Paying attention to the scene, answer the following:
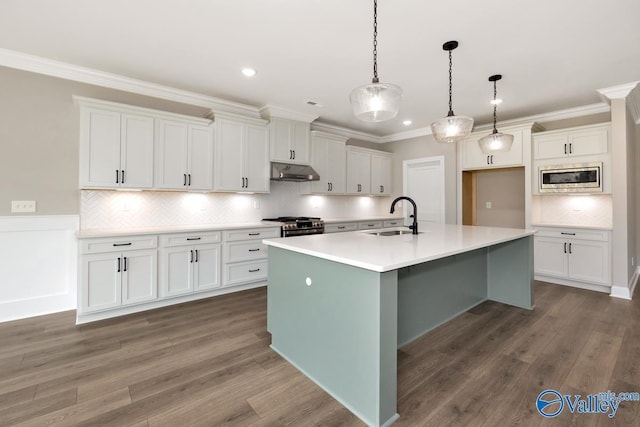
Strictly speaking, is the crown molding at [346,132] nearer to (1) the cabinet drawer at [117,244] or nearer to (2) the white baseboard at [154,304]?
(2) the white baseboard at [154,304]

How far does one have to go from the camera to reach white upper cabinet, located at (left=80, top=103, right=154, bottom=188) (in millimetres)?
3160

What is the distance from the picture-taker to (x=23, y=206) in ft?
10.1

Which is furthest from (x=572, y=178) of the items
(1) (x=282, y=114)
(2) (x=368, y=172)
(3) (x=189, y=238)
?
(3) (x=189, y=238)

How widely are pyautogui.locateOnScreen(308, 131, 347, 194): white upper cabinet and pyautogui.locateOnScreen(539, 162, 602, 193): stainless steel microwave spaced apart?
315cm

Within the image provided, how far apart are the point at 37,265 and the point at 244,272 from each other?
2.17m

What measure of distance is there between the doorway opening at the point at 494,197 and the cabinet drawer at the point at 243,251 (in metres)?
3.77

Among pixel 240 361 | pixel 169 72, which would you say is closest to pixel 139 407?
pixel 240 361

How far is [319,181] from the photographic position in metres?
5.24

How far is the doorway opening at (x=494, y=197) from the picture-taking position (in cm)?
525

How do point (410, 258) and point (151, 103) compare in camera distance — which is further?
point (151, 103)

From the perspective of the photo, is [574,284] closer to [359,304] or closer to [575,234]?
[575,234]

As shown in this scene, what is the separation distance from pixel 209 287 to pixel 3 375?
1.86 metres

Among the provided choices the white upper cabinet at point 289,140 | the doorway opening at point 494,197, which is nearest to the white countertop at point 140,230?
the white upper cabinet at point 289,140

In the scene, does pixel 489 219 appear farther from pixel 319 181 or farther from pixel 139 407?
pixel 139 407
